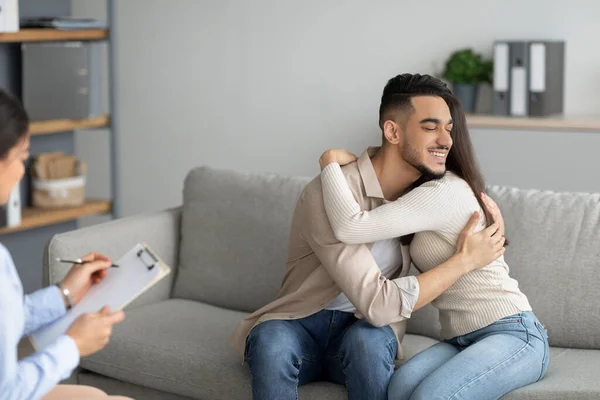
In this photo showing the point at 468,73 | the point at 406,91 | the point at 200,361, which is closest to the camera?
the point at 406,91

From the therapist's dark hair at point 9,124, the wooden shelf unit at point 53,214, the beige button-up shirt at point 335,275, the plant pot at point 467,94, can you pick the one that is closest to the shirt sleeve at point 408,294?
the beige button-up shirt at point 335,275

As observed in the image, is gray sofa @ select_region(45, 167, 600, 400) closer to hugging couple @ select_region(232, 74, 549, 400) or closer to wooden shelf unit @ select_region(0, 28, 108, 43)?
hugging couple @ select_region(232, 74, 549, 400)

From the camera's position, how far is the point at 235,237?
3.15 metres

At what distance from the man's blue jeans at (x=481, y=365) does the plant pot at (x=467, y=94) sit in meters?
2.44

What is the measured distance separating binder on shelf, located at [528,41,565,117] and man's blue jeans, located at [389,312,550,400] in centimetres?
223

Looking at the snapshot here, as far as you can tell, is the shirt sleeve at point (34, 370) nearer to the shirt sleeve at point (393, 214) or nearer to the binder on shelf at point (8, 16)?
the shirt sleeve at point (393, 214)

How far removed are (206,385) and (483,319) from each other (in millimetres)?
764

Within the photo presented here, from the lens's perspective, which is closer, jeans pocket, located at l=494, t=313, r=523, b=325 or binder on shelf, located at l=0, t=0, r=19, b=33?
jeans pocket, located at l=494, t=313, r=523, b=325

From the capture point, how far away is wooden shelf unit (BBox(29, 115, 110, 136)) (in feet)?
13.5

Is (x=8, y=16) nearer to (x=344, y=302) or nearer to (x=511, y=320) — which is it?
(x=344, y=302)

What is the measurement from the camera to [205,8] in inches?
216

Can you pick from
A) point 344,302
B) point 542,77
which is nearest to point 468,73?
point 542,77

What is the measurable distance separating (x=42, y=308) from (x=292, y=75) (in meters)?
3.56

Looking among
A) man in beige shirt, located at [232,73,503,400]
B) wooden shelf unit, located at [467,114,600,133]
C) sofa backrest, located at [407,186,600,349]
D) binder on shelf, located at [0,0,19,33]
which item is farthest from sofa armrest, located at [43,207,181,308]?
wooden shelf unit, located at [467,114,600,133]
